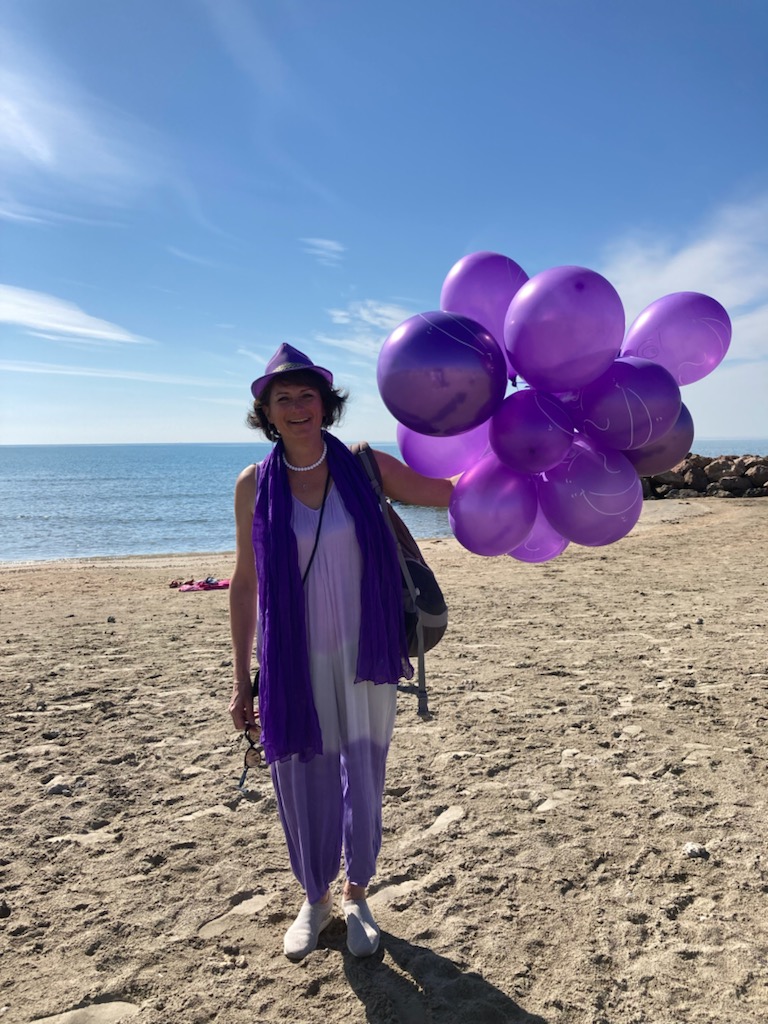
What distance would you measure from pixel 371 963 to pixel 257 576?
1.39 m

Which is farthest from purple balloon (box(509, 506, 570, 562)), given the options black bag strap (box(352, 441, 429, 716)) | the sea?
the sea

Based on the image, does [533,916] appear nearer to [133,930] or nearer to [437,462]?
[133,930]

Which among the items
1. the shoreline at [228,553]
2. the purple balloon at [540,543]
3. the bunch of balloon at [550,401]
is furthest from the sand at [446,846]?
the shoreline at [228,553]

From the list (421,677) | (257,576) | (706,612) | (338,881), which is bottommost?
(338,881)

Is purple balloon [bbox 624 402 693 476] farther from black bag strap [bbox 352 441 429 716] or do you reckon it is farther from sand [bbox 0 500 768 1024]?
sand [bbox 0 500 768 1024]

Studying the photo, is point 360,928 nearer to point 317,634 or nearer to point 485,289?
point 317,634

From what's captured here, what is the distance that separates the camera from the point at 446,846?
311cm

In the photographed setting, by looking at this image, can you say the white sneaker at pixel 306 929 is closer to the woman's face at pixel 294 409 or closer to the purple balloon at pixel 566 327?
the woman's face at pixel 294 409

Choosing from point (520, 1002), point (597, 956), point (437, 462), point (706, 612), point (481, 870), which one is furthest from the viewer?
point (706, 612)

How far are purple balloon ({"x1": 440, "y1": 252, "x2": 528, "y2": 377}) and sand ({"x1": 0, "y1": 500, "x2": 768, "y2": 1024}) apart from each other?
219 cm

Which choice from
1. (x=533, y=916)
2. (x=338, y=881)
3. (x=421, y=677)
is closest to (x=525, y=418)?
(x=421, y=677)

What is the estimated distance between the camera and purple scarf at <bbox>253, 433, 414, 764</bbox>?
92.4 inches

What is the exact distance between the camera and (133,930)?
8.55 feet

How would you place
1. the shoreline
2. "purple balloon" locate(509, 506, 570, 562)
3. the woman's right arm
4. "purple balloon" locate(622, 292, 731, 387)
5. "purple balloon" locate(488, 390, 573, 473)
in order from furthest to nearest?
the shoreline, "purple balloon" locate(509, 506, 570, 562), "purple balloon" locate(622, 292, 731, 387), the woman's right arm, "purple balloon" locate(488, 390, 573, 473)
